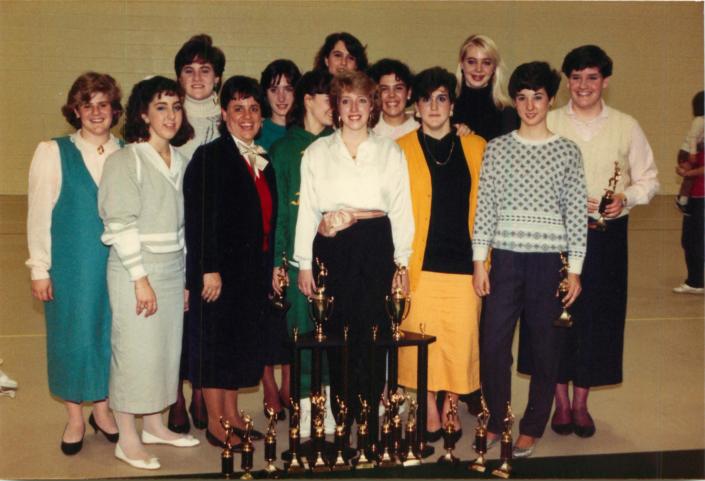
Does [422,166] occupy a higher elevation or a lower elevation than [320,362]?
higher

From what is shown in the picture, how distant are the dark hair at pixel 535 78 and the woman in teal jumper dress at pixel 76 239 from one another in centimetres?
170

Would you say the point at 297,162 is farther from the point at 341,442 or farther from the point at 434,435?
the point at 434,435

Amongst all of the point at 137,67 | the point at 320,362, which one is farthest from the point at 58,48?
the point at 320,362

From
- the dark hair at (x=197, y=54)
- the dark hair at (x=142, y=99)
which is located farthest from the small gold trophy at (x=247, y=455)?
the dark hair at (x=197, y=54)

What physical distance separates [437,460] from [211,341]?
3.64ft

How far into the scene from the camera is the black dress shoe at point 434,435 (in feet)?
13.9

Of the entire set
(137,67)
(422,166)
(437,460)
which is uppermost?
(137,67)

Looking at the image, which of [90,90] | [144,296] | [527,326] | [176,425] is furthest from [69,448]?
[527,326]

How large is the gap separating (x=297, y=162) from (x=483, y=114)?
36.2 inches

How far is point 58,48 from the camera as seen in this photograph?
234 inches

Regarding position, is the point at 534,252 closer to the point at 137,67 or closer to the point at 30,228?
the point at 30,228

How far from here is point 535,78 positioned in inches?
156

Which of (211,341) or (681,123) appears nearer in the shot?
(211,341)

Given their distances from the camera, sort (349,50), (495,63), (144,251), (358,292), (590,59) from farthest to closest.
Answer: (349,50) < (495,63) < (590,59) < (358,292) < (144,251)
